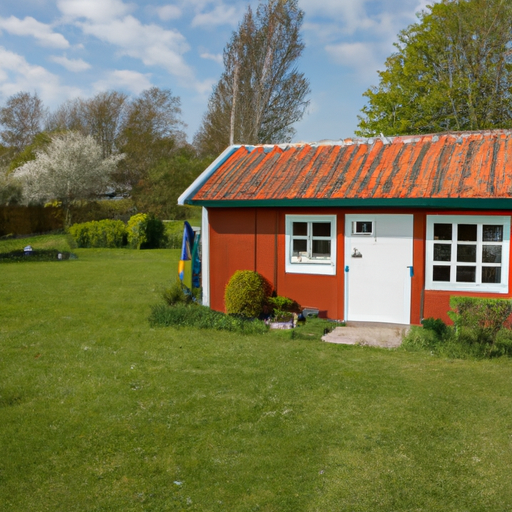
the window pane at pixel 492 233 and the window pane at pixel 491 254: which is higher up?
the window pane at pixel 492 233

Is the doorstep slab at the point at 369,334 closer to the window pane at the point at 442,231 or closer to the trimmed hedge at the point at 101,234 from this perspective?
the window pane at the point at 442,231

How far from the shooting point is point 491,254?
9.80 metres

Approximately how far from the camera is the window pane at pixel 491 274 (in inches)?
385

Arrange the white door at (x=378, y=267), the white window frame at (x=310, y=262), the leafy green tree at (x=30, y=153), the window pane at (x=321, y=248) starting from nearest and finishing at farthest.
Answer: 1. the white door at (x=378, y=267)
2. the white window frame at (x=310, y=262)
3. the window pane at (x=321, y=248)
4. the leafy green tree at (x=30, y=153)

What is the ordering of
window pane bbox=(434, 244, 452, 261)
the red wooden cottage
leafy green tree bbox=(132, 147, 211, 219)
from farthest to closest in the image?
leafy green tree bbox=(132, 147, 211, 219) < window pane bbox=(434, 244, 452, 261) < the red wooden cottage

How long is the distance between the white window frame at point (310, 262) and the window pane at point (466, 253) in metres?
2.35

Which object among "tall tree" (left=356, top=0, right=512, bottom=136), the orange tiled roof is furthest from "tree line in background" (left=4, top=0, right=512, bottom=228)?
the orange tiled roof

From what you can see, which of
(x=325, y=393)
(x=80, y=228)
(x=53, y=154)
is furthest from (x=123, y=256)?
(x=325, y=393)

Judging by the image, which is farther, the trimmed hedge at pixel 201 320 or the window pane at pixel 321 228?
the window pane at pixel 321 228

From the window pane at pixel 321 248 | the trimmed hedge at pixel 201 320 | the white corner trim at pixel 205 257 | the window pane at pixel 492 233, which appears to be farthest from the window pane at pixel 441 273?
the white corner trim at pixel 205 257

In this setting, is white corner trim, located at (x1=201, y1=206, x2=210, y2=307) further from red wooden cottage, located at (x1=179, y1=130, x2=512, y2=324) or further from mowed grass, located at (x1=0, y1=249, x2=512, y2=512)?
mowed grass, located at (x1=0, y1=249, x2=512, y2=512)

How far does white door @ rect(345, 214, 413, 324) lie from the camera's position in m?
10.3

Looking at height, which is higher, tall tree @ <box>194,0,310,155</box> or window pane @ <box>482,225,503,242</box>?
tall tree @ <box>194,0,310,155</box>

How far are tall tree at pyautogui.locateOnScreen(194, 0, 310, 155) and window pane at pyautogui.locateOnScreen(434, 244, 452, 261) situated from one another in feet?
A: 76.8
